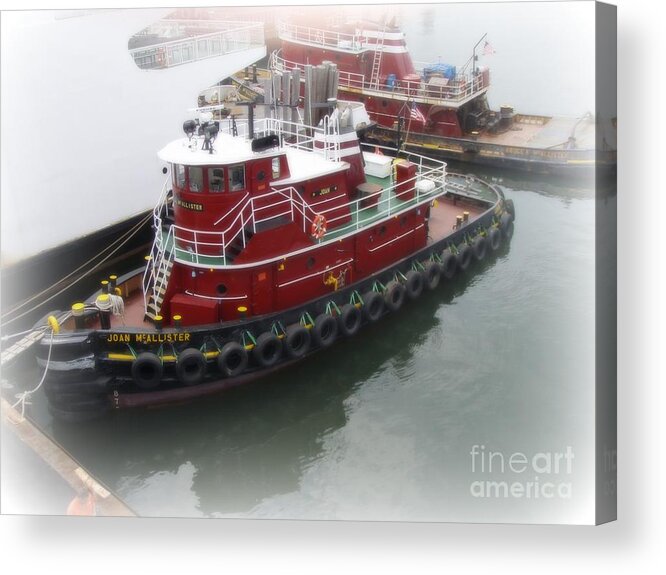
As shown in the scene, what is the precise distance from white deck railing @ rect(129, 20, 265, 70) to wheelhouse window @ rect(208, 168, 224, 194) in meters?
2.31

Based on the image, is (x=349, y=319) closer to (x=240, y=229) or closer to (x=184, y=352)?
(x=240, y=229)

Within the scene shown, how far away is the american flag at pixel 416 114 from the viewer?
18.0 meters

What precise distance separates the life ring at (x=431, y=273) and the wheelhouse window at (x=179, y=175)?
472cm

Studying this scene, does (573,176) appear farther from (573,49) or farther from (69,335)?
(69,335)

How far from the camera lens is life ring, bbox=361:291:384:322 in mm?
12828

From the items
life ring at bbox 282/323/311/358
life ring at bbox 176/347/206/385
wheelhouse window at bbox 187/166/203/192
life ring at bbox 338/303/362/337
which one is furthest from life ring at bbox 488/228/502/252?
life ring at bbox 176/347/206/385

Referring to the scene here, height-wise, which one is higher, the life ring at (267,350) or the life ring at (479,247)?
the life ring at (479,247)

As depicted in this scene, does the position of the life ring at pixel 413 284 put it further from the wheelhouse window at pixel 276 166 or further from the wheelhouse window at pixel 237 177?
the wheelhouse window at pixel 237 177

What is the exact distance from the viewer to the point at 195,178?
36.7 feet

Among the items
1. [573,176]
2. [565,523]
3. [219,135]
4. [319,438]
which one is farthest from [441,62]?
[565,523]

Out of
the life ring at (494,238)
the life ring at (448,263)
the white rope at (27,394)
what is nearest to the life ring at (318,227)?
the life ring at (448,263)

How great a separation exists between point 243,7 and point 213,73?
378cm

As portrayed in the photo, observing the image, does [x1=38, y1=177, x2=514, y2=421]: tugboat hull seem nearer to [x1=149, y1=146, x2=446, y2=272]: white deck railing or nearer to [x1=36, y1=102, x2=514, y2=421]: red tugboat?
[x1=36, y1=102, x2=514, y2=421]: red tugboat

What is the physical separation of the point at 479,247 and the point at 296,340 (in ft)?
15.4
